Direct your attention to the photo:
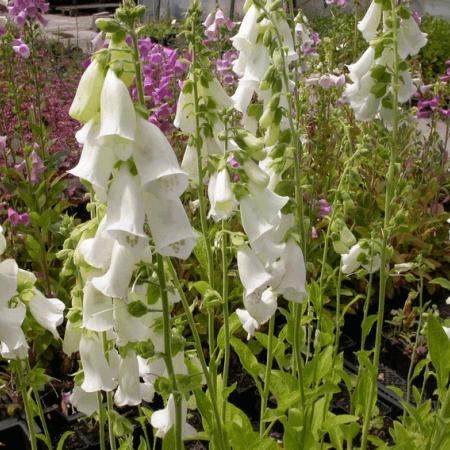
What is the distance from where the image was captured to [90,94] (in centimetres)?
96

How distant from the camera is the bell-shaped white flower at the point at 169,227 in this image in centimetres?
97

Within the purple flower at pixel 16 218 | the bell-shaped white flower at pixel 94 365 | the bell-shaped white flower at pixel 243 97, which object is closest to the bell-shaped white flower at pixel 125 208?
the bell-shaped white flower at pixel 94 365

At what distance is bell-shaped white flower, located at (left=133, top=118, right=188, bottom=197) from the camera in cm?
93

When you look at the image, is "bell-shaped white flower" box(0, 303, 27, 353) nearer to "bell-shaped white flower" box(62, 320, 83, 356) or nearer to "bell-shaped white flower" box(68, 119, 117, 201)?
"bell-shaped white flower" box(62, 320, 83, 356)

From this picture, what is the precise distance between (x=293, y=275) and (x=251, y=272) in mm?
92

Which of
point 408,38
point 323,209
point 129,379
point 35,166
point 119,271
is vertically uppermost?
point 408,38

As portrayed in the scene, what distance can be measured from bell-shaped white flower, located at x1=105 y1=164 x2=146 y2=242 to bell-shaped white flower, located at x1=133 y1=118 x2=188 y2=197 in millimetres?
17

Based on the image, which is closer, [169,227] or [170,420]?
[169,227]

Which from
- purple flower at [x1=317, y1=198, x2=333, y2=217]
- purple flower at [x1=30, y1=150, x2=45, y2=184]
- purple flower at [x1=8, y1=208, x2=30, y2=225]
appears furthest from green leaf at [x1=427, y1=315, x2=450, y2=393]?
purple flower at [x1=30, y1=150, x2=45, y2=184]

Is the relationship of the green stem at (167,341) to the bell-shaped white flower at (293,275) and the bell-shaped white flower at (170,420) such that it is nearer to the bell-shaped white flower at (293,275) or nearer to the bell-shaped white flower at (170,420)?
the bell-shaped white flower at (170,420)

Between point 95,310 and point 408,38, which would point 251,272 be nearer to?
point 95,310

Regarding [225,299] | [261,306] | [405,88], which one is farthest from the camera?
[405,88]

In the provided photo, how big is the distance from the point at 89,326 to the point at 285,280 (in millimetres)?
393

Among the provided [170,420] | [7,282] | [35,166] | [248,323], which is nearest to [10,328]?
[7,282]
